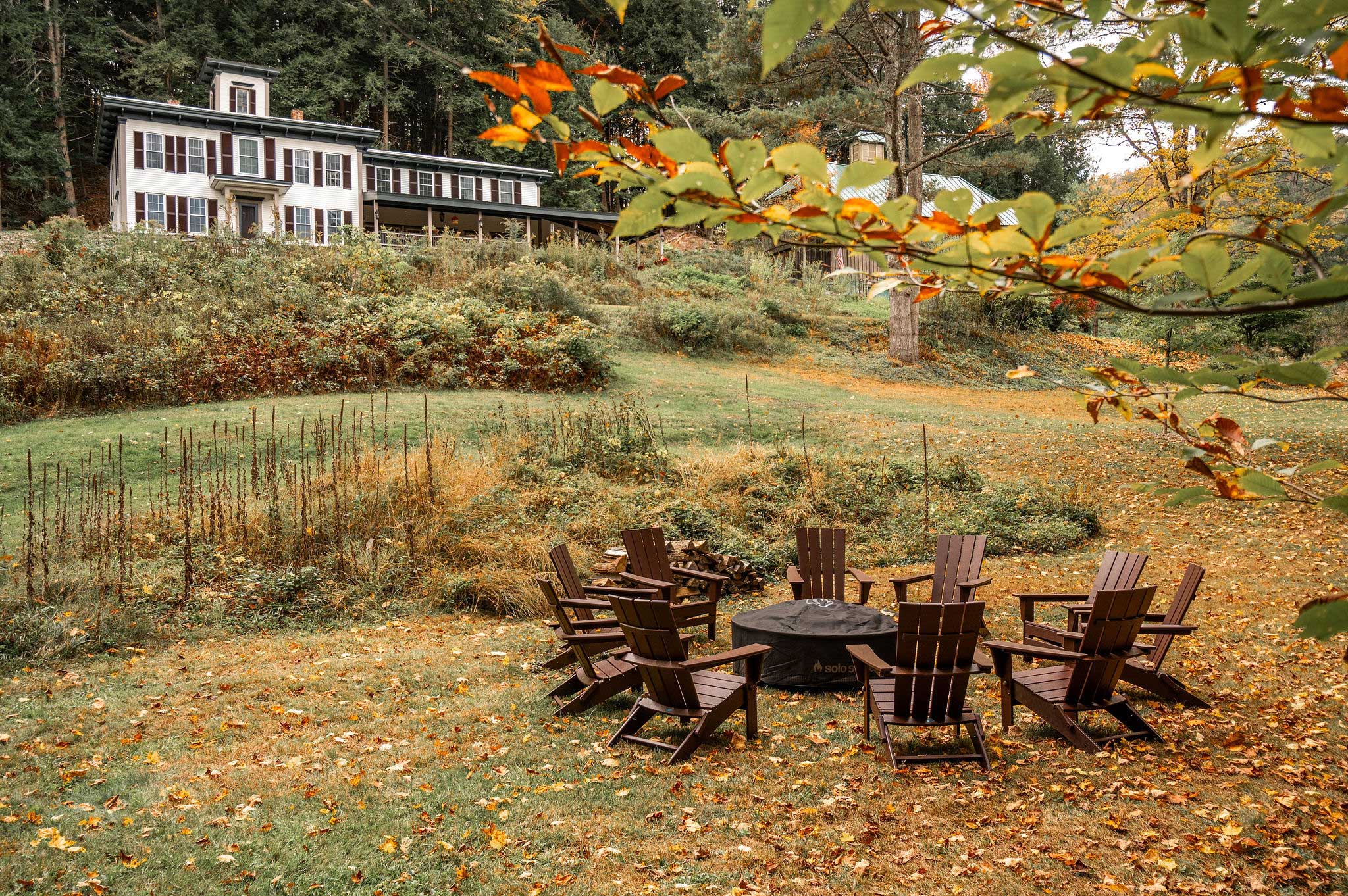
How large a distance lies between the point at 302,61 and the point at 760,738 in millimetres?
39419

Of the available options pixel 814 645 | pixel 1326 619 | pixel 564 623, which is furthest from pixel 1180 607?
pixel 1326 619

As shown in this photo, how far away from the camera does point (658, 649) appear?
4832 mm

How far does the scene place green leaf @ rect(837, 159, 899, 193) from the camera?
1.17m

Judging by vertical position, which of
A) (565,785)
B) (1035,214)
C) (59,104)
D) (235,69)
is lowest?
(565,785)

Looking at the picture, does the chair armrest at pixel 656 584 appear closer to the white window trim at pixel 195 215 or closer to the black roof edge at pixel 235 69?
the white window trim at pixel 195 215

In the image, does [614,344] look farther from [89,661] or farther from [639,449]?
Result: [89,661]

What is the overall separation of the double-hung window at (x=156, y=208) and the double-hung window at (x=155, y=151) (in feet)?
2.97

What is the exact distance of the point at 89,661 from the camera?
5.95m

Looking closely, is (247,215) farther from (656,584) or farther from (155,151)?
(656,584)

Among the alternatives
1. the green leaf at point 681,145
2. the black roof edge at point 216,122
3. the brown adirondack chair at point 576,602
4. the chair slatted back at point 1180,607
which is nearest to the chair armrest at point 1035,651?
the chair slatted back at point 1180,607

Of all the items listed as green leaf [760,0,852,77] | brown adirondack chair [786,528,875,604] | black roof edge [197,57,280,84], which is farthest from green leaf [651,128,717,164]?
black roof edge [197,57,280,84]

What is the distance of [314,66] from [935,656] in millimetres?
39767

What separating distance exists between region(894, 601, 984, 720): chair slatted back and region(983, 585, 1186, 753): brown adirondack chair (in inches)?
10.0

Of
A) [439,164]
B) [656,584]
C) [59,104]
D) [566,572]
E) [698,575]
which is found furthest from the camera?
[439,164]
